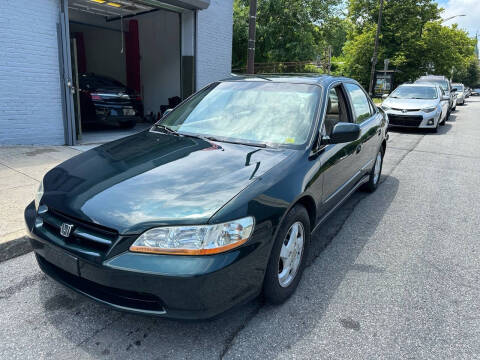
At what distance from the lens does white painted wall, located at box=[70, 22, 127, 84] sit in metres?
13.4

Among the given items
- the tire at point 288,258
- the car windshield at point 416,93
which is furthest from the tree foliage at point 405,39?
the tire at point 288,258

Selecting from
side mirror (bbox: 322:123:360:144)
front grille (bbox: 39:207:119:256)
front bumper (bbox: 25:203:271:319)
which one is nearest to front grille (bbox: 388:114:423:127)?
side mirror (bbox: 322:123:360:144)

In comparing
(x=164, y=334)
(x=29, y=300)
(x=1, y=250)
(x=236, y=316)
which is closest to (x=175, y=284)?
(x=164, y=334)

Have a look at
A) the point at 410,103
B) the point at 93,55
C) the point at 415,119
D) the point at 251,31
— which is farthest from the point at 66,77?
the point at 410,103

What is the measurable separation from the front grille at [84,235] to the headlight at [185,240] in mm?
173

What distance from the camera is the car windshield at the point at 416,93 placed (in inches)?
479

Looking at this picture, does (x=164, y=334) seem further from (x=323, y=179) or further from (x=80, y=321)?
(x=323, y=179)

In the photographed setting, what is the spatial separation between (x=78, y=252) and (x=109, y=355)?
0.62 metres

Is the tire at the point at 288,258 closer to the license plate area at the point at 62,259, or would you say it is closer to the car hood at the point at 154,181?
the car hood at the point at 154,181

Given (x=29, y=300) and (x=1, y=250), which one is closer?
(x=29, y=300)

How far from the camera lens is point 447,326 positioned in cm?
255

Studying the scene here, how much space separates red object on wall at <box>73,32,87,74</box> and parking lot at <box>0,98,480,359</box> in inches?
516

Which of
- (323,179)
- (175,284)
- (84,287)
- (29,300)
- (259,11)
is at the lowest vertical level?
(29,300)

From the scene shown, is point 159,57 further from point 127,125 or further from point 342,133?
point 342,133
